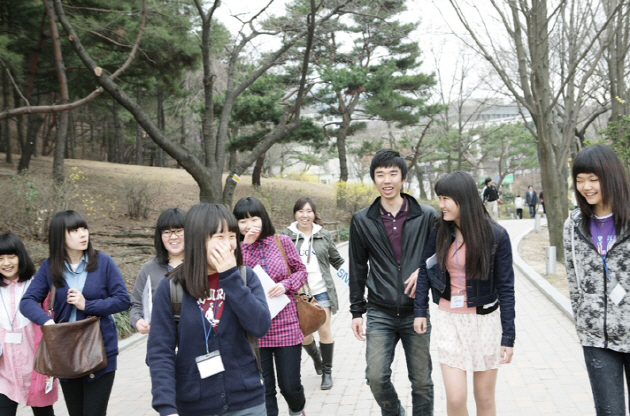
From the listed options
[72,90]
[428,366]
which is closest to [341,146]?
[72,90]

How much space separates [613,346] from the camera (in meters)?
2.87

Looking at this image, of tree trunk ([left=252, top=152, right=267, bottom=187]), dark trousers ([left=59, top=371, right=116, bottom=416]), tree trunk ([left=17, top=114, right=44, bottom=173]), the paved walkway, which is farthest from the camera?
tree trunk ([left=252, top=152, right=267, bottom=187])

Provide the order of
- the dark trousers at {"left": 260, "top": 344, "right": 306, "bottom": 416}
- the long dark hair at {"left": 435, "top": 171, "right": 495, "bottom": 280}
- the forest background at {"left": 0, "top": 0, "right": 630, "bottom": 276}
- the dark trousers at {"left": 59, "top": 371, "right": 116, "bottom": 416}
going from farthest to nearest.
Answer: the forest background at {"left": 0, "top": 0, "right": 630, "bottom": 276} < the dark trousers at {"left": 260, "top": 344, "right": 306, "bottom": 416} < the dark trousers at {"left": 59, "top": 371, "right": 116, "bottom": 416} < the long dark hair at {"left": 435, "top": 171, "right": 495, "bottom": 280}

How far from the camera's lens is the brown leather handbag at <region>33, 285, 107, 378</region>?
11.1 feet

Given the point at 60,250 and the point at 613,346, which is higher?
the point at 60,250

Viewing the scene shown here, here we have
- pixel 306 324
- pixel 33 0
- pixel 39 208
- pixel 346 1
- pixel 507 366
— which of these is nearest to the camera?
pixel 306 324

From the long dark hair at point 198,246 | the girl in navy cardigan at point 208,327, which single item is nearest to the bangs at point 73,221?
the girl in navy cardigan at point 208,327

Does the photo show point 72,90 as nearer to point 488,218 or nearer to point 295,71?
point 295,71

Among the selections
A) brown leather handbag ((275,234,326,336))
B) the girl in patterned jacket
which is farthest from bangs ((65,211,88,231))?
the girl in patterned jacket

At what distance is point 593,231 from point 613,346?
599 mm

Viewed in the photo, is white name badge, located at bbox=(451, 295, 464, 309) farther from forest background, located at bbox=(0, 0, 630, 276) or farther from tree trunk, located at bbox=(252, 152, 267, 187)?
tree trunk, located at bbox=(252, 152, 267, 187)

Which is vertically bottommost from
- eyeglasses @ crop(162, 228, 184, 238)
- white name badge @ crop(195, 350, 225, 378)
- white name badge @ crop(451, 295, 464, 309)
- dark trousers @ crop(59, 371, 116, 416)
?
dark trousers @ crop(59, 371, 116, 416)

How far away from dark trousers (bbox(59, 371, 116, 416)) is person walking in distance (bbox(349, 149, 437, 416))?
1663 millimetres

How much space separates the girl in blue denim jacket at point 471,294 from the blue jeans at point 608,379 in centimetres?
46
